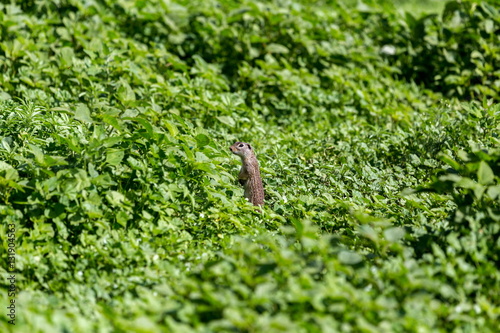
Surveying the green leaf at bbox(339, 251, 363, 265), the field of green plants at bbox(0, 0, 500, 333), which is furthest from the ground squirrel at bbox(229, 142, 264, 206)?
the green leaf at bbox(339, 251, 363, 265)

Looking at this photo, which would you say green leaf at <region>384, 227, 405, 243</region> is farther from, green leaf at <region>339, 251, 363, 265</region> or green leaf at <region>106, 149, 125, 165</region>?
green leaf at <region>106, 149, 125, 165</region>

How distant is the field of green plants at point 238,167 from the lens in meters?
3.22

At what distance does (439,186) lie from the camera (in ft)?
13.3

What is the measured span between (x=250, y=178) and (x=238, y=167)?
1.95 ft

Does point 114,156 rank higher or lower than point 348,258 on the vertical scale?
lower

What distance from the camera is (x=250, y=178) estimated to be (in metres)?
5.23

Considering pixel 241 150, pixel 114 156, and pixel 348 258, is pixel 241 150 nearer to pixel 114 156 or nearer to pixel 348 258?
pixel 114 156

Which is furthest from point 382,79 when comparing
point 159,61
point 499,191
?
point 499,191

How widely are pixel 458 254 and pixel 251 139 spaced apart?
323cm

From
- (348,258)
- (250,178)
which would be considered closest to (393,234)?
(348,258)

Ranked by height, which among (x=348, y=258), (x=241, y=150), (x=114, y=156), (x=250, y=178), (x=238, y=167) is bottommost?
(x=238, y=167)

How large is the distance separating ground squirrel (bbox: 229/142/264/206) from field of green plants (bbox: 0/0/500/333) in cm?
12

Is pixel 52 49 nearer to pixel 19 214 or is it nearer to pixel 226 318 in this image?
pixel 19 214

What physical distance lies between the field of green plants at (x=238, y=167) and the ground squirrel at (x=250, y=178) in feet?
0.39
